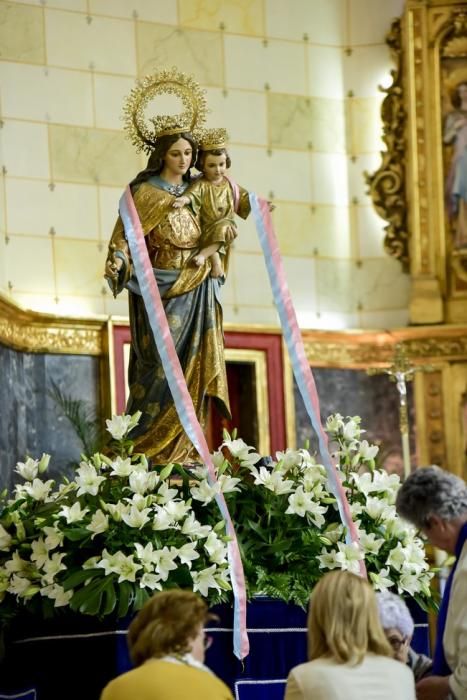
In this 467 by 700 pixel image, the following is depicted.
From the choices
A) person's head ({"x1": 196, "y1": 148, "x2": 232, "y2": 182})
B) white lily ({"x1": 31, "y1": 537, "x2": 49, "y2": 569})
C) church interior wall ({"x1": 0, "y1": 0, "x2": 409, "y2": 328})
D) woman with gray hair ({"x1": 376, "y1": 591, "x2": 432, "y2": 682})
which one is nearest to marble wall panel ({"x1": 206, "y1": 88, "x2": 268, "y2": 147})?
church interior wall ({"x1": 0, "y1": 0, "x2": 409, "y2": 328})

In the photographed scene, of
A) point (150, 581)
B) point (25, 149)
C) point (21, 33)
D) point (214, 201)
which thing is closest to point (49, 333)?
point (25, 149)

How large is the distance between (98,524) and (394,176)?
6977 mm

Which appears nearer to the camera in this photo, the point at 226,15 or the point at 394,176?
the point at 226,15

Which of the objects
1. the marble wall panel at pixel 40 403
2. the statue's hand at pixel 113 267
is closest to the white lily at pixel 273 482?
the statue's hand at pixel 113 267

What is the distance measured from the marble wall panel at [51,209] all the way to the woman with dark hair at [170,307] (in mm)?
3825

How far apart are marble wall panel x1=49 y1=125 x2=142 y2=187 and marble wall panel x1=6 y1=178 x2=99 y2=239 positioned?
102mm

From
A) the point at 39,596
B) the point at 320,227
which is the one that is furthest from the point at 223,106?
the point at 39,596

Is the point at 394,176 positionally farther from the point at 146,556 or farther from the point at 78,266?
the point at 146,556

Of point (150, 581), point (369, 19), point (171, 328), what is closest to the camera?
point (150, 581)

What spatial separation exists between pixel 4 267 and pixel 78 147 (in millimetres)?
1096

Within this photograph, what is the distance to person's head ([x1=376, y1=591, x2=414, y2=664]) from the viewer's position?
5348mm

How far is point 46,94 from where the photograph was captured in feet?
39.4

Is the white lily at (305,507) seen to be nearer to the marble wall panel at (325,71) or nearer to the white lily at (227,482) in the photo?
the white lily at (227,482)

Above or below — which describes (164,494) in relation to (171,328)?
below
